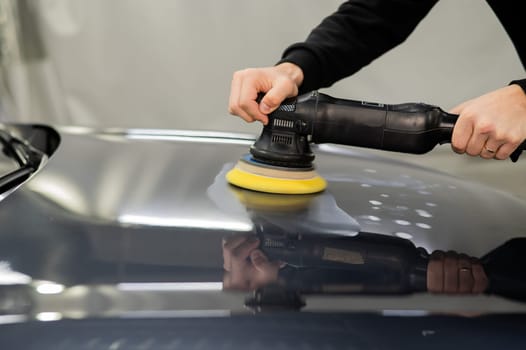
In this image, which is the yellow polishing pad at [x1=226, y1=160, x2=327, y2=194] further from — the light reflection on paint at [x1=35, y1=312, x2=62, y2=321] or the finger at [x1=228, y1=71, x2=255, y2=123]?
the light reflection on paint at [x1=35, y1=312, x2=62, y2=321]

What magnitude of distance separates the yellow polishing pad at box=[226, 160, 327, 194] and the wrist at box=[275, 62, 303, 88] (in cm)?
20

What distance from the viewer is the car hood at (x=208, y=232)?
43cm

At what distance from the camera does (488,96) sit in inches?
30.3

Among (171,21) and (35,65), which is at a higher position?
(171,21)

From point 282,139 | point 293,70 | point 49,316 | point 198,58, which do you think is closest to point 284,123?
point 282,139

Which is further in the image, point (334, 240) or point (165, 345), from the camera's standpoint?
point (334, 240)

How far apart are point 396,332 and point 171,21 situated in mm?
2084

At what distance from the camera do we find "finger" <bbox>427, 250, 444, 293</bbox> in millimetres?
471

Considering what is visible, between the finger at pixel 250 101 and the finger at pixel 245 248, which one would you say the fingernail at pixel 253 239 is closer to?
the finger at pixel 245 248

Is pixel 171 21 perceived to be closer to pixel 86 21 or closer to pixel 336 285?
pixel 86 21

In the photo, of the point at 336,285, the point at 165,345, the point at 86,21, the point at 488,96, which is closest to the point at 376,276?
the point at 336,285

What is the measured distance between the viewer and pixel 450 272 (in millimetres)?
503

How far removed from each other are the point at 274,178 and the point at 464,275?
299mm

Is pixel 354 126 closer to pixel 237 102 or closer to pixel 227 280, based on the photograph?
pixel 237 102
